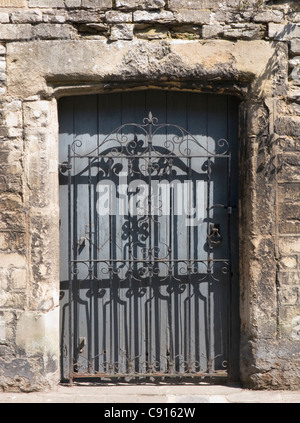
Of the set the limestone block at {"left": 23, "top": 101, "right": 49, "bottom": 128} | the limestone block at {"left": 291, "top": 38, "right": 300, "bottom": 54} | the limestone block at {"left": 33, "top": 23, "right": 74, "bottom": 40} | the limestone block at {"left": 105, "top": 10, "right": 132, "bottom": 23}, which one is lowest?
the limestone block at {"left": 23, "top": 101, "right": 49, "bottom": 128}

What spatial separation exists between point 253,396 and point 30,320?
175 cm

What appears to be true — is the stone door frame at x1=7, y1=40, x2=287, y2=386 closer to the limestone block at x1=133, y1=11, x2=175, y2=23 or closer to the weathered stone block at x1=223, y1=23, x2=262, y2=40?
the weathered stone block at x1=223, y1=23, x2=262, y2=40

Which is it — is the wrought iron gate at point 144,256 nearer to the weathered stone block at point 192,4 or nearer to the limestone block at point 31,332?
the limestone block at point 31,332

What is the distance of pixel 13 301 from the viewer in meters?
4.15

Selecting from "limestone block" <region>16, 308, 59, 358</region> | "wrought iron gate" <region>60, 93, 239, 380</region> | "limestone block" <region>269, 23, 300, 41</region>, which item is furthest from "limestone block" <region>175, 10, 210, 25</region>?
"limestone block" <region>16, 308, 59, 358</region>

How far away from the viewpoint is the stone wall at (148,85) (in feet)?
13.5

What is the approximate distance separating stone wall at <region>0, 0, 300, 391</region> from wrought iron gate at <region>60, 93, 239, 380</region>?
0.24 m

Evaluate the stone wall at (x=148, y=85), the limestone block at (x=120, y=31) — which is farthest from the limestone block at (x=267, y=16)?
the limestone block at (x=120, y=31)

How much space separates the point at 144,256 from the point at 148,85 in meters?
1.33

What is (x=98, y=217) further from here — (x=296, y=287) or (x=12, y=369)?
(x=296, y=287)

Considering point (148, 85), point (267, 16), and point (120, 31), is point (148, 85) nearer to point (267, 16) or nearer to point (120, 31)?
point (120, 31)

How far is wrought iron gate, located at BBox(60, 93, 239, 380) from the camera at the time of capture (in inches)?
171

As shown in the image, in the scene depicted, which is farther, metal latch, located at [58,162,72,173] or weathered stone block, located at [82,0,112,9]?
metal latch, located at [58,162,72,173]

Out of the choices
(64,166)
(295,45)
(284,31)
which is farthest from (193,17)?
(64,166)
